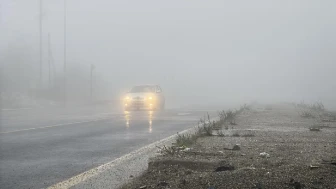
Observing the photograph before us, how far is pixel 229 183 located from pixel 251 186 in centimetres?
26

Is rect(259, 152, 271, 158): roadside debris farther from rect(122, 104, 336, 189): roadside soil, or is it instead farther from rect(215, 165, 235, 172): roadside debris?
rect(215, 165, 235, 172): roadside debris

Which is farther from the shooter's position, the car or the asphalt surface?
the car

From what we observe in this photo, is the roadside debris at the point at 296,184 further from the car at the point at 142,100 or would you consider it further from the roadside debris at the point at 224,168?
→ the car at the point at 142,100

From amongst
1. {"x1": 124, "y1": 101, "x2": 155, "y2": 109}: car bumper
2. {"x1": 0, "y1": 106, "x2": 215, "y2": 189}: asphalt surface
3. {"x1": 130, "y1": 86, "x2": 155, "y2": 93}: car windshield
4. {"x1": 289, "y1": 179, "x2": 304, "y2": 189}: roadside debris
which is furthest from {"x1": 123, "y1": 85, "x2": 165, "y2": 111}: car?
{"x1": 289, "y1": 179, "x2": 304, "y2": 189}: roadside debris

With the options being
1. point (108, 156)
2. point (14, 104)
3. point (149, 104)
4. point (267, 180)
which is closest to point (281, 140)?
point (108, 156)

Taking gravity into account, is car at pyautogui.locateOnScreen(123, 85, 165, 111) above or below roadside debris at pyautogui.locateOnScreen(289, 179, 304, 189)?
above

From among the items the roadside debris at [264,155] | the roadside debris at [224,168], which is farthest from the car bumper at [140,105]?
the roadside debris at [224,168]

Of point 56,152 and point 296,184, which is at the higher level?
point 296,184

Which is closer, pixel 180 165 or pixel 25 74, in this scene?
pixel 180 165

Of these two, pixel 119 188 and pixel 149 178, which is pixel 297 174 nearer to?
pixel 149 178

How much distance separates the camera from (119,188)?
4.92 meters

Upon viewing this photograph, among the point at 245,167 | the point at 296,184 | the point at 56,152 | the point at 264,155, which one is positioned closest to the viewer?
the point at 296,184

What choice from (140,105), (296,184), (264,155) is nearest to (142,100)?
(140,105)

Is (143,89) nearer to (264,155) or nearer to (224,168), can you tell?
(264,155)
